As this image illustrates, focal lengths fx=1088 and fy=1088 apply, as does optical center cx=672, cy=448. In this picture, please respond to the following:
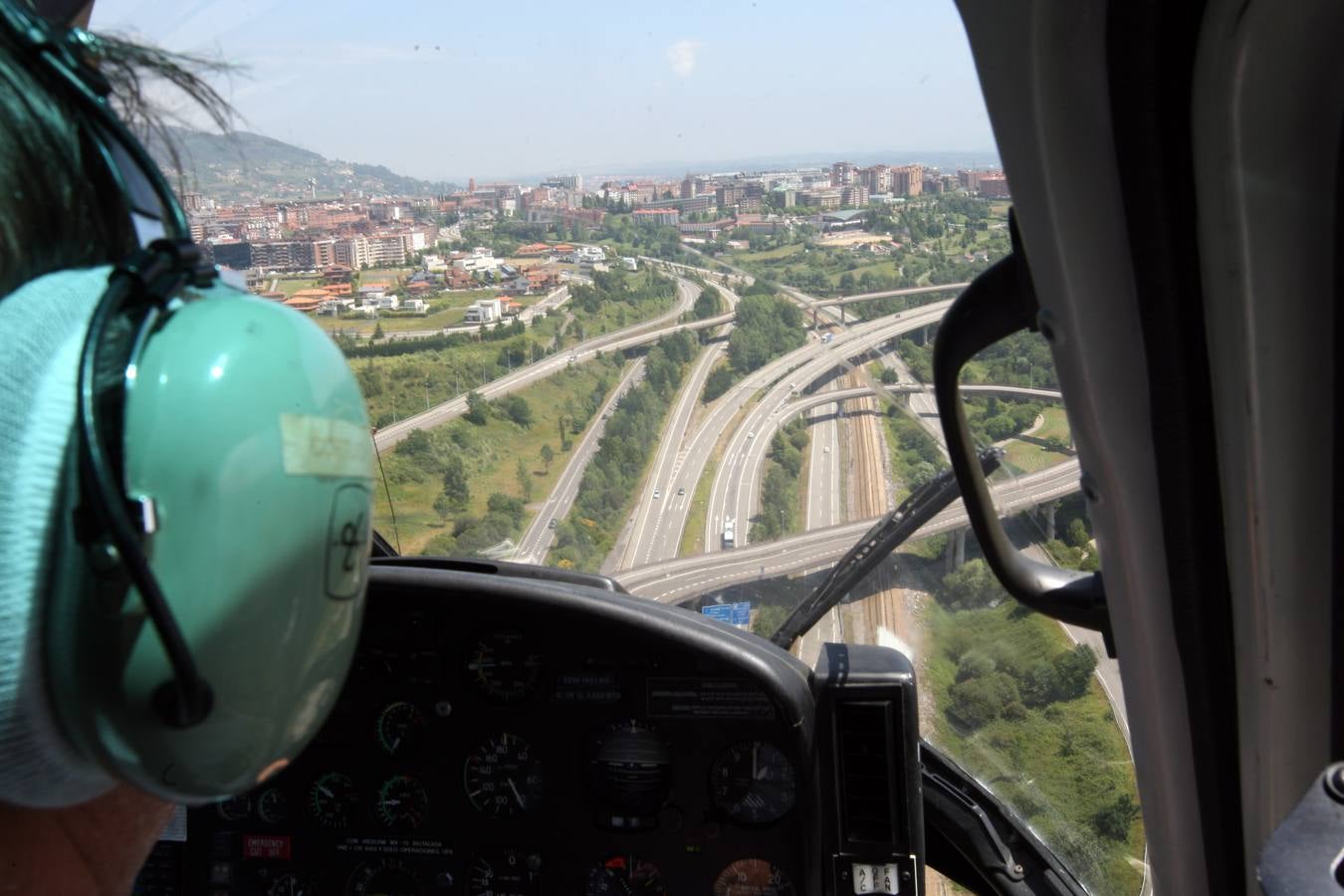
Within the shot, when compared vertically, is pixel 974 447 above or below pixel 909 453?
above

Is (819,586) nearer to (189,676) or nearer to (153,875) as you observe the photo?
(189,676)

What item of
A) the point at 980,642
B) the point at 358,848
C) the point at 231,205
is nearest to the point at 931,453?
the point at 980,642

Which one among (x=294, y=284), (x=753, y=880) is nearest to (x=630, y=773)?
(x=753, y=880)

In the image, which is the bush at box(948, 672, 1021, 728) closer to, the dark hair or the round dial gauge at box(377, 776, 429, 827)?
the round dial gauge at box(377, 776, 429, 827)

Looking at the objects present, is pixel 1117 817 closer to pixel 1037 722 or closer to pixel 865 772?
pixel 1037 722

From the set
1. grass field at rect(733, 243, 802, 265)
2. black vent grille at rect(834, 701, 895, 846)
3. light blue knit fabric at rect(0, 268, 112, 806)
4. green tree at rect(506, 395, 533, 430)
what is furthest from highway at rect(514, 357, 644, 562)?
light blue knit fabric at rect(0, 268, 112, 806)

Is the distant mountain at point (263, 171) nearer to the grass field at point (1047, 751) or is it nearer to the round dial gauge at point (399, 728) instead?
the round dial gauge at point (399, 728)

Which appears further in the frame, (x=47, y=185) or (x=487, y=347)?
(x=487, y=347)

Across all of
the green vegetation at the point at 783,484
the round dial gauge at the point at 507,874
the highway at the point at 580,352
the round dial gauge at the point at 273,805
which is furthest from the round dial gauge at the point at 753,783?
the round dial gauge at the point at 273,805
